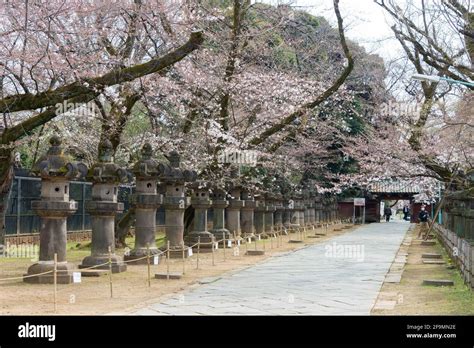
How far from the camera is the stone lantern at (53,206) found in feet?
47.6

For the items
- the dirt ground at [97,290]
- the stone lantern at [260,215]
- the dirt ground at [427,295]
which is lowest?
the dirt ground at [427,295]

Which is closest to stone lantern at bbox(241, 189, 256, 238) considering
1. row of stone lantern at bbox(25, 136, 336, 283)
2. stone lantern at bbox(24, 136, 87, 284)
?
row of stone lantern at bbox(25, 136, 336, 283)

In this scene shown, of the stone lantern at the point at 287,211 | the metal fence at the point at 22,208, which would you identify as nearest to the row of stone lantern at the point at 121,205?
the metal fence at the point at 22,208

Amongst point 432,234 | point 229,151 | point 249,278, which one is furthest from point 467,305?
point 432,234

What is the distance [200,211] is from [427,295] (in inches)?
510

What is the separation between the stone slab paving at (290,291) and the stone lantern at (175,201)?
2.92 metres

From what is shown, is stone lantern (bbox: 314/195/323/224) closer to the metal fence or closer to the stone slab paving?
the metal fence

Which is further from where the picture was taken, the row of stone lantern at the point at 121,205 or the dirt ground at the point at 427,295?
the row of stone lantern at the point at 121,205

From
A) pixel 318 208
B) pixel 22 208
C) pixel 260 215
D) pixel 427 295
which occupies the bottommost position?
pixel 427 295

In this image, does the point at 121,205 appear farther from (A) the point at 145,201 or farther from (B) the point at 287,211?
(B) the point at 287,211

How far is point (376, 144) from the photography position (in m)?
36.5

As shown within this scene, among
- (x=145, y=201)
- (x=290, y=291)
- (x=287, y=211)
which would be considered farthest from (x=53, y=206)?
(x=287, y=211)

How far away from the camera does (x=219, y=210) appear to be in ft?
88.8

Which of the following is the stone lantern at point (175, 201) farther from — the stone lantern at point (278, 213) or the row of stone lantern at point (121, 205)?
the stone lantern at point (278, 213)
